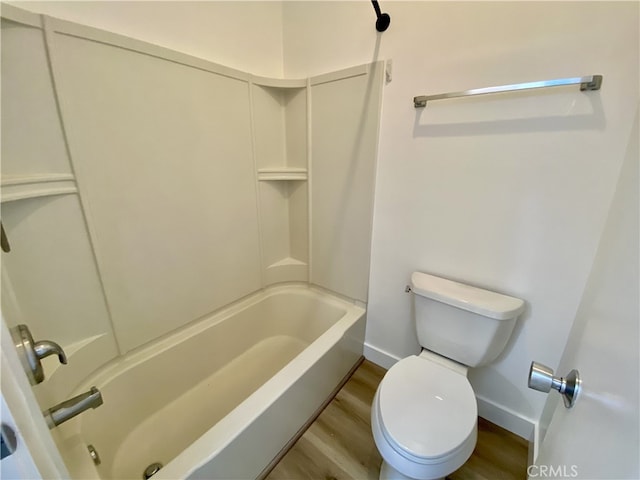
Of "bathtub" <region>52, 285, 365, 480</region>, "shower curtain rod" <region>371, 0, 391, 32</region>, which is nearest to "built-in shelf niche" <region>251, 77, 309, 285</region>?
"bathtub" <region>52, 285, 365, 480</region>

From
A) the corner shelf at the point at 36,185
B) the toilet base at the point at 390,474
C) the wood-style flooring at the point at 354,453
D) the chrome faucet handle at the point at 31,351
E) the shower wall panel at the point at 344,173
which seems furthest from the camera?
the shower wall panel at the point at 344,173

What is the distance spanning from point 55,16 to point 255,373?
188cm

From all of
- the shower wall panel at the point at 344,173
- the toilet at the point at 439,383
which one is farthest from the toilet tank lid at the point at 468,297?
the shower wall panel at the point at 344,173

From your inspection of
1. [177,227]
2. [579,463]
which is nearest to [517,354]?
[579,463]

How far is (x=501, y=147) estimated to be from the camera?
3.73 feet

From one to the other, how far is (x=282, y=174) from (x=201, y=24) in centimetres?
85

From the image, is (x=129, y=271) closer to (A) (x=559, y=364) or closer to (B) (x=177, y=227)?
(B) (x=177, y=227)

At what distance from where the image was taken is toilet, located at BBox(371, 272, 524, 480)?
0.93m

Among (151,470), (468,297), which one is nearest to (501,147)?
(468,297)

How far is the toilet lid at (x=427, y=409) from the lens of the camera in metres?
0.93

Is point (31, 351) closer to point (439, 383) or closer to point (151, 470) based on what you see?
point (151, 470)

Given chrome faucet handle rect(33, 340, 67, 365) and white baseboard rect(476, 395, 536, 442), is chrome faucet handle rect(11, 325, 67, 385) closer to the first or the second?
chrome faucet handle rect(33, 340, 67, 365)

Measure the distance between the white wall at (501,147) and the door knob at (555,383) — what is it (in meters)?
0.67

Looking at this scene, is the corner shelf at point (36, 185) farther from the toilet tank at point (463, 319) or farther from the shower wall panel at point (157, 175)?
the toilet tank at point (463, 319)
